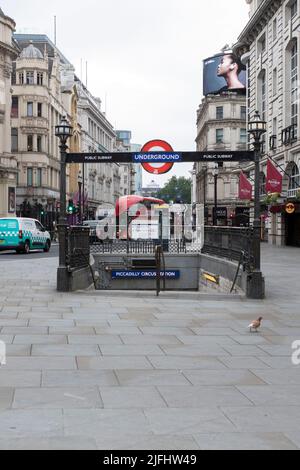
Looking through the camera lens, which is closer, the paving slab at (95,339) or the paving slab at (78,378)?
the paving slab at (78,378)

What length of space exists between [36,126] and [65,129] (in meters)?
52.0

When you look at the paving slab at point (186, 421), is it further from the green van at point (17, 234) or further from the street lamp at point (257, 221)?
the green van at point (17, 234)

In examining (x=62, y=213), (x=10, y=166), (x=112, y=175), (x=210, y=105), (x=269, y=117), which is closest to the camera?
(x=62, y=213)

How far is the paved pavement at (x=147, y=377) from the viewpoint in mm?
4863

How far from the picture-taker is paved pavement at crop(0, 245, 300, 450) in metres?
4.86

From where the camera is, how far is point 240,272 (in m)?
16.4

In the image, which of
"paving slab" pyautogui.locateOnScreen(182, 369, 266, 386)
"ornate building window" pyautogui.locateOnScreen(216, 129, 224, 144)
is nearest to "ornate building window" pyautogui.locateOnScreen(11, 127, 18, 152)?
"ornate building window" pyautogui.locateOnScreen(216, 129, 224, 144)

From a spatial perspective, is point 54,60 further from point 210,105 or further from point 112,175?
point 112,175

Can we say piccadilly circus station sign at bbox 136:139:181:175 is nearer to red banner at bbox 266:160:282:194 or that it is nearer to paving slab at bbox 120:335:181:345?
paving slab at bbox 120:335:181:345

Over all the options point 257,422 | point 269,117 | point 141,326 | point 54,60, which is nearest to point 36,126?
point 54,60

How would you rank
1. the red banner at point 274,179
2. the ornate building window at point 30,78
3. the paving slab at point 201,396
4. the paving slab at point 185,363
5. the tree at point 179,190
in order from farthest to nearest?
the tree at point 179,190, the ornate building window at point 30,78, the red banner at point 274,179, the paving slab at point 185,363, the paving slab at point 201,396

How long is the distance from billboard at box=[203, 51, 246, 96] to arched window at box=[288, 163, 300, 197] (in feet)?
98.5

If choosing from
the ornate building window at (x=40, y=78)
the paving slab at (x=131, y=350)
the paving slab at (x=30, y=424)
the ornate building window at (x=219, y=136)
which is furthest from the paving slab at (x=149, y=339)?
the ornate building window at (x=219, y=136)

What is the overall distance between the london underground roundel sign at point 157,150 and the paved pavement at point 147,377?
148 inches
